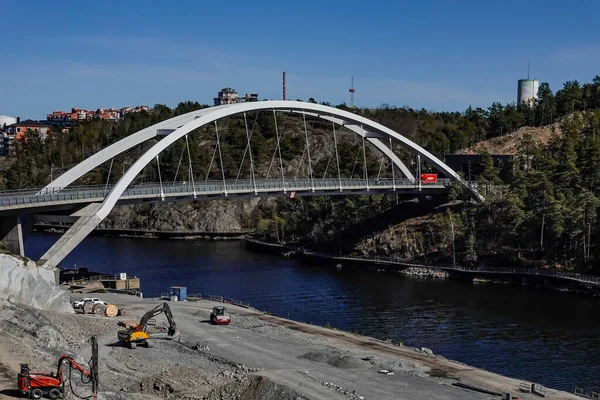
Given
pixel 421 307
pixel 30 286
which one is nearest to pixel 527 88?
pixel 421 307

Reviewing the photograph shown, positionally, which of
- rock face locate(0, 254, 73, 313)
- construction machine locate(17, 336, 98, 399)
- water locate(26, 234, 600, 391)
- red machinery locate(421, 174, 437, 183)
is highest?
red machinery locate(421, 174, 437, 183)

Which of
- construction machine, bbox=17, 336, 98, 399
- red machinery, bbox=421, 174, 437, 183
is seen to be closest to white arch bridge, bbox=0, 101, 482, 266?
red machinery, bbox=421, 174, 437, 183

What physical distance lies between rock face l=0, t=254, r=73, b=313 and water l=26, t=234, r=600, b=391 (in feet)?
57.8

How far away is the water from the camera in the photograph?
49531mm

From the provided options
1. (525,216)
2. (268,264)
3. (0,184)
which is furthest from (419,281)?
(0,184)

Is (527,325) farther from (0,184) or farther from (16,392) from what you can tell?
(0,184)

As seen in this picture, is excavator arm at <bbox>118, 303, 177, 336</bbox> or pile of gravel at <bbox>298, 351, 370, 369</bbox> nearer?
pile of gravel at <bbox>298, 351, 370, 369</bbox>

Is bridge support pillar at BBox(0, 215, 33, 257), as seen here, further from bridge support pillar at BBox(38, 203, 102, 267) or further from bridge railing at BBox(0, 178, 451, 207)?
bridge support pillar at BBox(38, 203, 102, 267)

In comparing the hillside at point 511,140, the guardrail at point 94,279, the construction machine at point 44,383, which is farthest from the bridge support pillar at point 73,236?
the hillside at point 511,140

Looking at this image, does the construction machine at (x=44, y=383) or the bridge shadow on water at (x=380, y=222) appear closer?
the construction machine at (x=44, y=383)

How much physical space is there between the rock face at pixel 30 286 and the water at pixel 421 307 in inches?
693

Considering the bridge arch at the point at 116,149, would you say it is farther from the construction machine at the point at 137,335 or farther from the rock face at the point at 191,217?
the rock face at the point at 191,217

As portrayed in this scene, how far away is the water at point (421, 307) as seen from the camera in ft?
163

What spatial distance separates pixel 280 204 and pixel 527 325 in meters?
71.7
